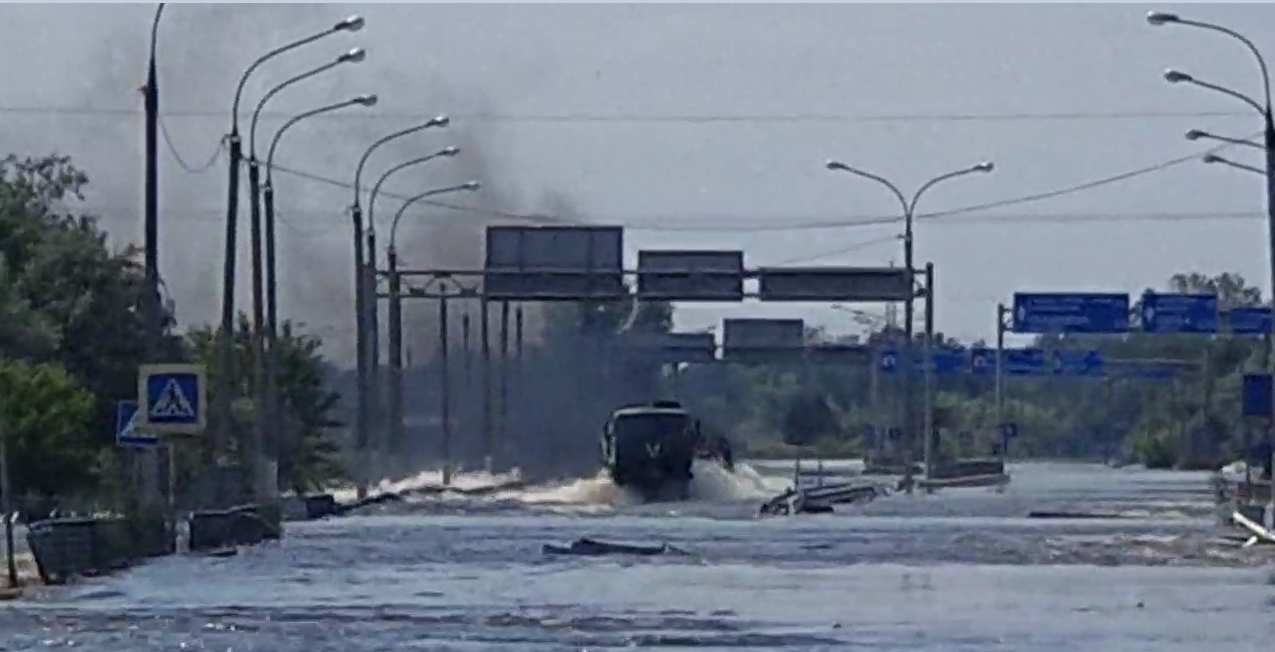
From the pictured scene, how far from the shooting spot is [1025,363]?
157 meters

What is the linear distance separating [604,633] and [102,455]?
1349 inches

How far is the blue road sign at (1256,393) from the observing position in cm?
6350

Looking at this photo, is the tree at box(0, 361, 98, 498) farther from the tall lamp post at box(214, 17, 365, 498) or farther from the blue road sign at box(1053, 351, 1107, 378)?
the blue road sign at box(1053, 351, 1107, 378)

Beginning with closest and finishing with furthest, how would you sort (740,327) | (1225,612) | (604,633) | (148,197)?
(604,633), (1225,612), (148,197), (740,327)

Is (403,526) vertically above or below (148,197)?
below

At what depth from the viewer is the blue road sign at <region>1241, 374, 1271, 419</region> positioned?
63500mm

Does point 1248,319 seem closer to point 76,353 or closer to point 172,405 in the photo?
point 76,353

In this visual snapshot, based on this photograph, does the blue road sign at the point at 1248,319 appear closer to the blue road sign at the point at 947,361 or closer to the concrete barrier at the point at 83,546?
the blue road sign at the point at 947,361

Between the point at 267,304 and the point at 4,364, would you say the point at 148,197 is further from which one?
the point at 267,304

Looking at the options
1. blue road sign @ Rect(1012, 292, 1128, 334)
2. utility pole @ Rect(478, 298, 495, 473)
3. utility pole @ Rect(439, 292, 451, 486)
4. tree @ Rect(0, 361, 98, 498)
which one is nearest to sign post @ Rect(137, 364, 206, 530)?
tree @ Rect(0, 361, 98, 498)

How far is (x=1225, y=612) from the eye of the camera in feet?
115

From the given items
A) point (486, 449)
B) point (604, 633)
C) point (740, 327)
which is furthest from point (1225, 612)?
point (740, 327)

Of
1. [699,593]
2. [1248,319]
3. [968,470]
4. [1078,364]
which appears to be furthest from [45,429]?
[1078,364]

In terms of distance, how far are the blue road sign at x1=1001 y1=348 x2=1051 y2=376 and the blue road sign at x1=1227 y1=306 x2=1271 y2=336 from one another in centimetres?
3410
